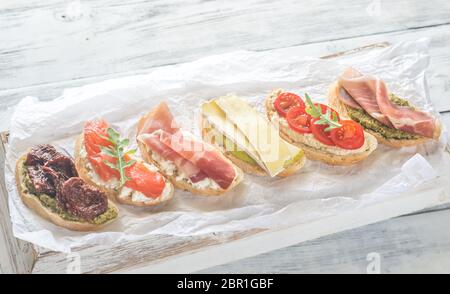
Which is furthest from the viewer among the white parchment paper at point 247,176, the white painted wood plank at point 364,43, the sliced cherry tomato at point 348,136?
the white painted wood plank at point 364,43

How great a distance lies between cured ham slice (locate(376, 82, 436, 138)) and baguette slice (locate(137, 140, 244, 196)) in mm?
783

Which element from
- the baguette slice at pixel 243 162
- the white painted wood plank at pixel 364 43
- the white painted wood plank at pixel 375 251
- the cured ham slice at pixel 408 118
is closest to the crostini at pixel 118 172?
the baguette slice at pixel 243 162

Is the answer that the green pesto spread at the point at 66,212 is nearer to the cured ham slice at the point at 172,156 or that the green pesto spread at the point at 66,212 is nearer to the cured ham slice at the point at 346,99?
the cured ham slice at the point at 172,156

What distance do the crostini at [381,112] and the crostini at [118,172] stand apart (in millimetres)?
1010

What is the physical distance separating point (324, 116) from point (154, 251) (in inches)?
38.5

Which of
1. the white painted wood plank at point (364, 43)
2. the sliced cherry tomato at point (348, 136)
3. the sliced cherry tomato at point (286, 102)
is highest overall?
the white painted wood plank at point (364, 43)

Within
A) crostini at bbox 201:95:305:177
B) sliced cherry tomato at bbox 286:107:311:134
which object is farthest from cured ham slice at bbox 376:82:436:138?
crostini at bbox 201:95:305:177

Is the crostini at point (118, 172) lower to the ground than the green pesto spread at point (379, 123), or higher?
lower

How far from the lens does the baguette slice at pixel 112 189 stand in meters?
3.04

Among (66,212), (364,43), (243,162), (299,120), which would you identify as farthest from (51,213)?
(364,43)

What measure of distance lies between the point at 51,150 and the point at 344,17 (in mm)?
2251

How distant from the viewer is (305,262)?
340cm
